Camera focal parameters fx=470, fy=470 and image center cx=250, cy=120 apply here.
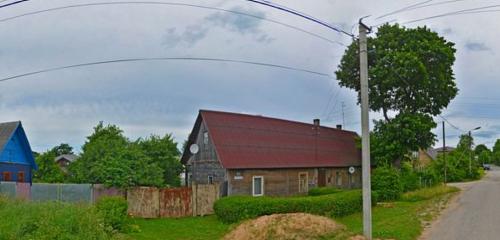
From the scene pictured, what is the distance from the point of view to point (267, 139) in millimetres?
31672

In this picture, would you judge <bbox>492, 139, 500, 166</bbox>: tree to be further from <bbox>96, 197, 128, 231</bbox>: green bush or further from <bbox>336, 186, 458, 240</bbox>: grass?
<bbox>96, 197, 128, 231</bbox>: green bush

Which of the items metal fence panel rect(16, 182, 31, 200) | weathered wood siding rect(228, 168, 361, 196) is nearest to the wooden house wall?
weathered wood siding rect(228, 168, 361, 196)

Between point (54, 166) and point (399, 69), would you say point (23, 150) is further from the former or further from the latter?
point (399, 69)

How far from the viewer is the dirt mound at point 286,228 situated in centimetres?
1430

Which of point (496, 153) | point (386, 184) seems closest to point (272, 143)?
point (386, 184)

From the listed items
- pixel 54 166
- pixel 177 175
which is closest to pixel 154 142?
pixel 177 175

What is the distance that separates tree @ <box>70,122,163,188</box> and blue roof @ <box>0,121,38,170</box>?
7376mm

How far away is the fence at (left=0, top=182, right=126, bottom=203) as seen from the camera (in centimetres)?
2283

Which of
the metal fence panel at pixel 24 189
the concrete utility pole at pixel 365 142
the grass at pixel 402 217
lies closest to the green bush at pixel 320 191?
A: the grass at pixel 402 217

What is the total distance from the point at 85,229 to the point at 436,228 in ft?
43.1

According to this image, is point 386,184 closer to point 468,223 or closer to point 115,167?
point 468,223

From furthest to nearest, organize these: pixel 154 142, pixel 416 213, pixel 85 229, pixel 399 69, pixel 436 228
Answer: pixel 399 69 < pixel 154 142 < pixel 416 213 < pixel 436 228 < pixel 85 229

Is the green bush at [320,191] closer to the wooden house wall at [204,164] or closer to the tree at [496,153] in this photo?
the wooden house wall at [204,164]

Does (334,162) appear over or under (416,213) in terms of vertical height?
over
